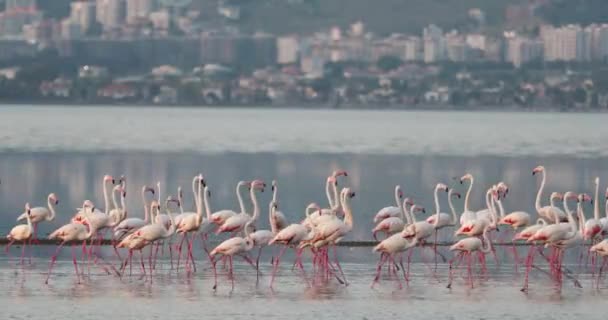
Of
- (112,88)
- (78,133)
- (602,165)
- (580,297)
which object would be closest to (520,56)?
(112,88)

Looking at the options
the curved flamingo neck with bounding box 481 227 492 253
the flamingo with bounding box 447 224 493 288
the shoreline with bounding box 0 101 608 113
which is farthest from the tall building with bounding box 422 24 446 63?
the flamingo with bounding box 447 224 493 288

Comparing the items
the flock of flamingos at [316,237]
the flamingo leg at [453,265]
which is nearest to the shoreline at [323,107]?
the flamingo leg at [453,265]

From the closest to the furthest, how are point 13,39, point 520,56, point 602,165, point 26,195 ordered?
point 26,195, point 602,165, point 520,56, point 13,39

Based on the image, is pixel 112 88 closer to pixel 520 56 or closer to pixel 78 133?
pixel 520 56

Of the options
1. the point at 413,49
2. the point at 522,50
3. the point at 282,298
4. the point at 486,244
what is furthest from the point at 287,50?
the point at 282,298

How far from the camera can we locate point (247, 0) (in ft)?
654

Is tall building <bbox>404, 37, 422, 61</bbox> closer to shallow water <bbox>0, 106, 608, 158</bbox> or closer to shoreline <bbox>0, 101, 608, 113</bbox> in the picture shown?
shoreline <bbox>0, 101, 608, 113</bbox>

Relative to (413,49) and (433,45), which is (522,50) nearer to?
(433,45)

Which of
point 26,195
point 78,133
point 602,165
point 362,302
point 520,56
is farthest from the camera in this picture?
point 520,56

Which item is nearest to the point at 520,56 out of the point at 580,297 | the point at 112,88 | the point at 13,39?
the point at 112,88

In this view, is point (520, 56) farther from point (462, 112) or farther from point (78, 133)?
point (78, 133)

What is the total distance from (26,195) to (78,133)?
4005 cm

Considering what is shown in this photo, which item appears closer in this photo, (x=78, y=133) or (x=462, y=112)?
(x=78, y=133)

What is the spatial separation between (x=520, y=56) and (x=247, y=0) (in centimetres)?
4392
